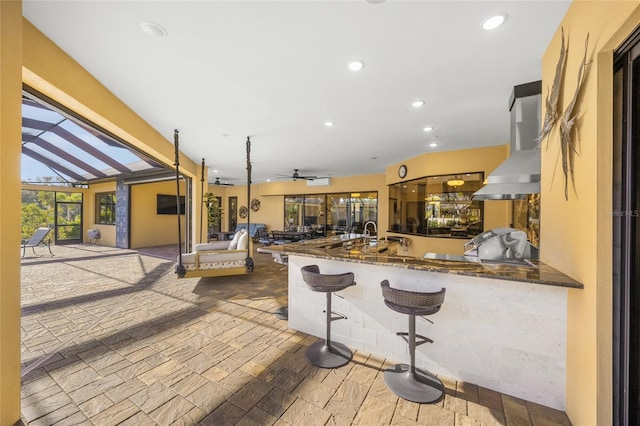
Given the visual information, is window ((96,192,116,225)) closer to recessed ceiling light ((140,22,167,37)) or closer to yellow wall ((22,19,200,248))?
yellow wall ((22,19,200,248))

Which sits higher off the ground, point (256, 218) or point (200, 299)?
point (256, 218)

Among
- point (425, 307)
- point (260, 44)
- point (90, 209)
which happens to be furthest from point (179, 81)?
point (90, 209)

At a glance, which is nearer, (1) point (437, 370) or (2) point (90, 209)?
(1) point (437, 370)

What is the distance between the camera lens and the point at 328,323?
93.9 inches

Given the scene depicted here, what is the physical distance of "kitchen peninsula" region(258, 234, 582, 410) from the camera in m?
1.78

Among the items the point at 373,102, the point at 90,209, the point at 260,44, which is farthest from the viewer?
the point at 90,209

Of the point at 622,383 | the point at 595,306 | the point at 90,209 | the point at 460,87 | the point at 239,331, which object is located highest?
the point at 460,87

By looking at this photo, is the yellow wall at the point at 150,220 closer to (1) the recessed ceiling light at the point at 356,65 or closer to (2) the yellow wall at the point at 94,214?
(2) the yellow wall at the point at 94,214

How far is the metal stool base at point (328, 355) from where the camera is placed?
2237mm

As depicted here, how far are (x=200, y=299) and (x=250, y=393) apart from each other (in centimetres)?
246

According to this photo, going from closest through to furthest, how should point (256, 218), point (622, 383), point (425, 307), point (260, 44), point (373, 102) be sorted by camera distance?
point (622, 383) → point (425, 307) → point (260, 44) → point (373, 102) → point (256, 218)

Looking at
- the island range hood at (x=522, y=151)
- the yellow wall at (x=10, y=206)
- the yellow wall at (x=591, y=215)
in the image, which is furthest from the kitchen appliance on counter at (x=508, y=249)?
the yellow wall at (x=10, y=206)

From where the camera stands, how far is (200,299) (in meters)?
3.92

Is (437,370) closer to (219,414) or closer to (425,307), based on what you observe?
(425,307)
